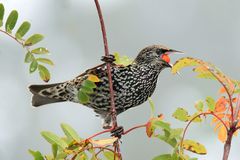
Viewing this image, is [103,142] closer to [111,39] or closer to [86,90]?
[86,90]

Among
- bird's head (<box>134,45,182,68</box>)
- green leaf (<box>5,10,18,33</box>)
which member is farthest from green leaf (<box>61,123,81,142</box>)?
bird's head (<box>134,45,182,68</box>)

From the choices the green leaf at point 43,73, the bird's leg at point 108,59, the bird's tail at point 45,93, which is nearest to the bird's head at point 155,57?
the bird's tail at point 45,93

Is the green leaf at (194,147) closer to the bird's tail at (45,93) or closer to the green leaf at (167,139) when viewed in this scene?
the green leaf at (167,139)

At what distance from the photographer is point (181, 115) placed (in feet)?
4.39

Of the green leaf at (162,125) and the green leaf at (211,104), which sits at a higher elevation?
the green leaf at (211,104)

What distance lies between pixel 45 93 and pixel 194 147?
150 centimetres

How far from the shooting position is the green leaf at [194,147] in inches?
52.0

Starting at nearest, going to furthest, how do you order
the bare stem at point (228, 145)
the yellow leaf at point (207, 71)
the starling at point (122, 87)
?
the bare stem at point (228, 145), the yellow leaf at point (207, 71), the starling at point (122, 87)

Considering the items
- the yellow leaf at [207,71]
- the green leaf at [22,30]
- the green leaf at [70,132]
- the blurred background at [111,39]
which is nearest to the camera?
the yellow leaf at [207,71]

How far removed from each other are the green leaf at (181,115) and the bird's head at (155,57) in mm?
1274

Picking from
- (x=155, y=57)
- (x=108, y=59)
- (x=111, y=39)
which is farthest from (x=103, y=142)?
(x=111, y=39)

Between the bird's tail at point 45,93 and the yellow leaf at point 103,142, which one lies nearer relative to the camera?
the yellow leaf at point 103,142

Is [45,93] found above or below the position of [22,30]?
below

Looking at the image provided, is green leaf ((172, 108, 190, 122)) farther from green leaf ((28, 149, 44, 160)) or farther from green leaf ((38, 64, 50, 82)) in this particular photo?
green leaf ((38, 64, 50, 82))
